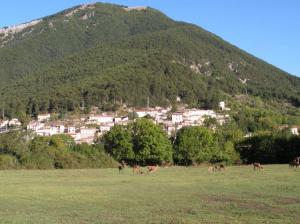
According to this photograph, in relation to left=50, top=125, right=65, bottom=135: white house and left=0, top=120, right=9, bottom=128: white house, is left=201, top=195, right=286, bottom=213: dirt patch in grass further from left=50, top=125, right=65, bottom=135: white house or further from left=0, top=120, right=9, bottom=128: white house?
left=0, top=120, right=9, bottom=128: white house

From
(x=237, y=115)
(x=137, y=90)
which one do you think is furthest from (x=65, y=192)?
(x=137, y=90)

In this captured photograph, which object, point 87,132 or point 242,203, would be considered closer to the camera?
point 242,203

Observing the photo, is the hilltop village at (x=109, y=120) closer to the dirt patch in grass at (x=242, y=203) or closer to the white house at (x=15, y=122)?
the white house at (x=15, y=122)

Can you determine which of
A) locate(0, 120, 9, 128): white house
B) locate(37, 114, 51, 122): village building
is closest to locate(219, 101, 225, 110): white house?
locate(37, 114, 51, 122): village building

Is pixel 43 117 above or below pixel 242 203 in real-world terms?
above

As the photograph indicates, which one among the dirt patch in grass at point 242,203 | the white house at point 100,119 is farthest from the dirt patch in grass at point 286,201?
the white house at point 100,119

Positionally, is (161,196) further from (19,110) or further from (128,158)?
(19,110)

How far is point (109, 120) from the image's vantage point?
156m

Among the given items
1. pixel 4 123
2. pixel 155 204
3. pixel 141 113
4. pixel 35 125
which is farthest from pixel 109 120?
pixel 155 204

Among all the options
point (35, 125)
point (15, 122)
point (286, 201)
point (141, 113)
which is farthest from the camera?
→ point (141, 113)

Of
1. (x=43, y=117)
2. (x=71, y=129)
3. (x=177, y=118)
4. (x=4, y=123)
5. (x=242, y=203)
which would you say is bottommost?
(x=242, y=203)

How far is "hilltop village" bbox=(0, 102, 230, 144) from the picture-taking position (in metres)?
141

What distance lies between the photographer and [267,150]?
82.9 m

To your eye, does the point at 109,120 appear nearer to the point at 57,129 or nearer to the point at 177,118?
the point at 57,129
